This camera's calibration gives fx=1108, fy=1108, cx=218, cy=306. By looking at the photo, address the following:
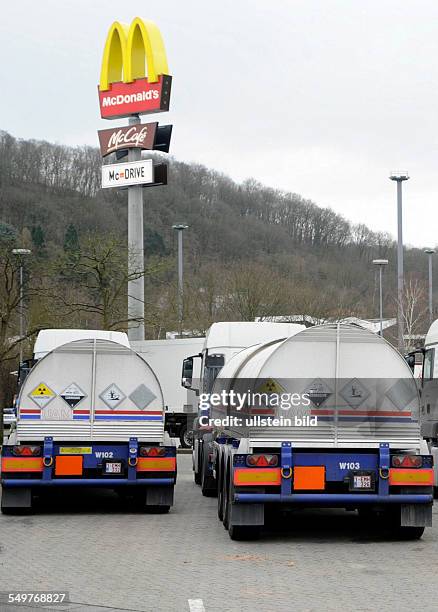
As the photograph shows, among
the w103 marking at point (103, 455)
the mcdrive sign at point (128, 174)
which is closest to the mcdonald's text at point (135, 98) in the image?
the mcdrive sign at point (128, 174)

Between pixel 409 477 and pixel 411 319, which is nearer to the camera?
pixel 409 477

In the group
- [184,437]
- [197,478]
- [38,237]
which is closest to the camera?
[197,478]

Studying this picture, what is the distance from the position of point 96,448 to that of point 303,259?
65554 mm

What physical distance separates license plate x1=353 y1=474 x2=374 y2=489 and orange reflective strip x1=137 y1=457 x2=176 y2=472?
145 inches

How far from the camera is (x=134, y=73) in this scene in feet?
160

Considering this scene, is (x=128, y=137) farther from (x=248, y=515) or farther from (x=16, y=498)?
(x=248, y=515)

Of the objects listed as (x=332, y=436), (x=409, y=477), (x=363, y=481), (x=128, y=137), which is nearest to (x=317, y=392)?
(x=332, y=436)

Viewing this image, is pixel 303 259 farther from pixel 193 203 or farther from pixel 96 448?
pixel 96 448

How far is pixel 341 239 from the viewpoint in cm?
9219

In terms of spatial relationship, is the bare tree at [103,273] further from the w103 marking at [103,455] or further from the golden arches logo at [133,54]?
the w103 marking at [103,455]

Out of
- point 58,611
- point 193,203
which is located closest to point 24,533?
point 58,611

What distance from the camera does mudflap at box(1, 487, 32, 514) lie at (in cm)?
1562

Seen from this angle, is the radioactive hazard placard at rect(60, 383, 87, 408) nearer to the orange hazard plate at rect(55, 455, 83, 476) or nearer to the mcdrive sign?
the orange hazard plate at rect(55, 455, 83, 476)

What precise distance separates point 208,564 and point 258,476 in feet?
6.09
